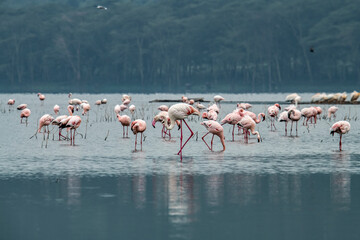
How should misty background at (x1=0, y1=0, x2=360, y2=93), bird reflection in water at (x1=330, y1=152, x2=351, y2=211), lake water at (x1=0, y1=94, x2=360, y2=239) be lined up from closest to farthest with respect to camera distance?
lake water at (x1=0, y1=94, x2=360, y2=239)
bird reflection in water at (x1=330, y1=152, x2=351, y2=211)
misty background at (x1=0, y1=0, x2=360, y2=93)

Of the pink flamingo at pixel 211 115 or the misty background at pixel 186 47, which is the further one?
the misty background at pixel 186 47

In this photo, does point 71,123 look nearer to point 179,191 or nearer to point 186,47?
point 179,191

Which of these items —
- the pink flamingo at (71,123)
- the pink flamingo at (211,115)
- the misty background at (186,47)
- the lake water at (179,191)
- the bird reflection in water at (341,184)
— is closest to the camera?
Result: the lake water at (179,191)

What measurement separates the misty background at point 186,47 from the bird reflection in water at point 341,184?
242 ft

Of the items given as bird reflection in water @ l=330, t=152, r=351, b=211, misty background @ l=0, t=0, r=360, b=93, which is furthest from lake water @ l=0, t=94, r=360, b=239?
misty background @ l=0, t=0, r=360, b=93

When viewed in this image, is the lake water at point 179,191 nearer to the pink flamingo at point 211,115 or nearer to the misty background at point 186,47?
the pink flamingo at point 211,115

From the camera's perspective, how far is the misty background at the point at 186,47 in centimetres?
9256

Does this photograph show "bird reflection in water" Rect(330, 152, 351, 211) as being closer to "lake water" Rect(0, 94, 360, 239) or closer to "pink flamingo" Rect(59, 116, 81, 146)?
"lake water" Rect(0, 94, 360, 239)

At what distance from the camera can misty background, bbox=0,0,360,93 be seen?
92562 mm

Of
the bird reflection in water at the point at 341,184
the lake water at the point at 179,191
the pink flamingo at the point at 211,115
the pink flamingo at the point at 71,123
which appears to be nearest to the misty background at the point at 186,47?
the pink flamingo at the point at 211,115

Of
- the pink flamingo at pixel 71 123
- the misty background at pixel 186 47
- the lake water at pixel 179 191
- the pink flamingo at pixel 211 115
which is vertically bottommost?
the lake water at pixel 179 191

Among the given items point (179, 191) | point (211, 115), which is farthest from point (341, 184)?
point (211, 115)

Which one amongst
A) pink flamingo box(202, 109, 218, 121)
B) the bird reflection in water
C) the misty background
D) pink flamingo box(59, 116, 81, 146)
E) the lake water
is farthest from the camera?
the misty background

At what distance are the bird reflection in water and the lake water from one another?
0.02 metres
